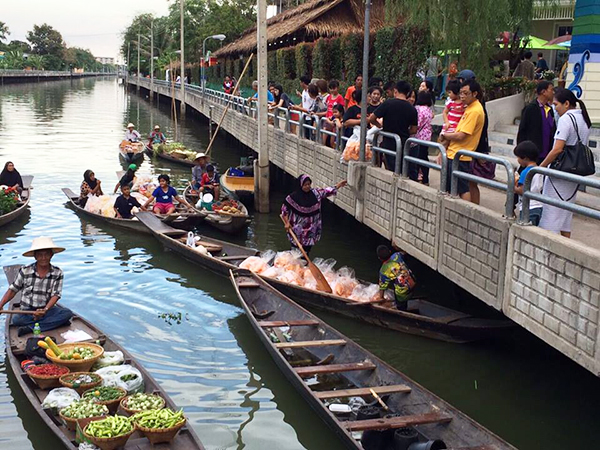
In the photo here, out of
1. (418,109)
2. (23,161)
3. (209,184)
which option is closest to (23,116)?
(23,161)

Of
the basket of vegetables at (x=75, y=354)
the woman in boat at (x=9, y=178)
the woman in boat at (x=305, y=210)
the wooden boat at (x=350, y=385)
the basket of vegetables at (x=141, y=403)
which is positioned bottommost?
the wooden boat at (x=350, y=385)

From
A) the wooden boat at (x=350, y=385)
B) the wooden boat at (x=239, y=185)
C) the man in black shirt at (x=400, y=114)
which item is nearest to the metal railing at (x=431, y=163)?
the man in black shirt at (x=400, y=114)

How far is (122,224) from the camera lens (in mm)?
17906

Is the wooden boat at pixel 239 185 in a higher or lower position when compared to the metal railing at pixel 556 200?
lower

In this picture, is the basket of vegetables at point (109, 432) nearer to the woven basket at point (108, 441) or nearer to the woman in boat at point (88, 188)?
the woven basket at point (108, 441)

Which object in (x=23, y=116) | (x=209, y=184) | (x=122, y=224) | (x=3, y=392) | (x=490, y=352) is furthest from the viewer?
(x=23, y=116)

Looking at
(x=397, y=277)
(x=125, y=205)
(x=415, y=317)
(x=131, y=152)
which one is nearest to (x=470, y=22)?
(x=397, y=277)

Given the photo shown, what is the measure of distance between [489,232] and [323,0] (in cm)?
2435

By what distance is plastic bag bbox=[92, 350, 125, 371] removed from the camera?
8.69 meters

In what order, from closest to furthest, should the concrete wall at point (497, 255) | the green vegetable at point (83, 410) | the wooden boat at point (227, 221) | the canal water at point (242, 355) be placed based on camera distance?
1. the concrete wall at point (497, 255)
2. the green vegetable at point (83, 410)
3. the canal water at point (242, 355)
4. the wooden boat at point (227, 221)

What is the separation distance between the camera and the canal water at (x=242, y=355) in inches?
339

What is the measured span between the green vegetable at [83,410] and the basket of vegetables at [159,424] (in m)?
0.47

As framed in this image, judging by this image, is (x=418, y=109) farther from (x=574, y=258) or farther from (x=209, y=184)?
(x=209, y=184)

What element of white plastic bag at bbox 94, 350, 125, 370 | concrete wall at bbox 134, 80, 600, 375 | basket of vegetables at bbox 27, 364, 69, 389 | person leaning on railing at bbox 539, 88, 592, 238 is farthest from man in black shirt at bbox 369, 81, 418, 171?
basket of vegetables at bbox 27, 364, 69, 389
